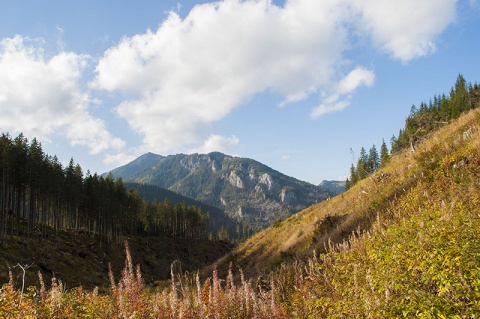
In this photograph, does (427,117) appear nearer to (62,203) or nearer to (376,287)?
(376,287)

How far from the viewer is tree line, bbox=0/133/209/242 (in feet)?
150

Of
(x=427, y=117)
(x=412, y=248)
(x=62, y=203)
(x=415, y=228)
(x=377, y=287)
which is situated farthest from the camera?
(x=62, y=203)

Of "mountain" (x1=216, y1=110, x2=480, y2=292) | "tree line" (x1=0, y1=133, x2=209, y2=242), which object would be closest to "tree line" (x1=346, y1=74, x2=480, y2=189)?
"mountain" (x1=216, y1=110, x2=480, y2=292)

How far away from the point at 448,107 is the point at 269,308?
105093mm

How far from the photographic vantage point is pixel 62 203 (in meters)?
59.1

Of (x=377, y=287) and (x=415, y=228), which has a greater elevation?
(x=415, y=228)

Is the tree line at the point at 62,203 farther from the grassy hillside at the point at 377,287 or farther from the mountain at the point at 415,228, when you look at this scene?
the grassy hillside at the point at 377,287

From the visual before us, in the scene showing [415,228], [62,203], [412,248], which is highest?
[62,203]

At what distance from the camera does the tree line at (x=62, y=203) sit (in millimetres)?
45844

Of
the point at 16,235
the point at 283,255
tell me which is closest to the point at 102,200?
the point at 16,235

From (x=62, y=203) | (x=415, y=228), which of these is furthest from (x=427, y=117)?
(x=62, y=203)

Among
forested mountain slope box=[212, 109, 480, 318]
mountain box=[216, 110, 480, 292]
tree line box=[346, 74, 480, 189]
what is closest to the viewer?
forested mountain slope box=[212, 109, 480, 318]

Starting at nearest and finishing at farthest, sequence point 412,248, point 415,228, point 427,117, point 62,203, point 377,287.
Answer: point 377,287
point 412,248
point 415,228
point 427,117
point 62,203

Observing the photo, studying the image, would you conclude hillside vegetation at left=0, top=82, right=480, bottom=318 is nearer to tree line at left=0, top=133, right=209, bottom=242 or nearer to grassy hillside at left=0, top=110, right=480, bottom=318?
grassy hillside at left=0, top=110, right=480, bottom=318
